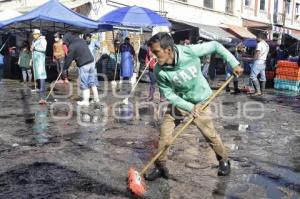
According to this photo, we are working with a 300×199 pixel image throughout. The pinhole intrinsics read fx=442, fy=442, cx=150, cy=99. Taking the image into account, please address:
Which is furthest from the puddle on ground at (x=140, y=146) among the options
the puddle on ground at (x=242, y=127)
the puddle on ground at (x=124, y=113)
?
the puddle on ground at (x=242, y=127)

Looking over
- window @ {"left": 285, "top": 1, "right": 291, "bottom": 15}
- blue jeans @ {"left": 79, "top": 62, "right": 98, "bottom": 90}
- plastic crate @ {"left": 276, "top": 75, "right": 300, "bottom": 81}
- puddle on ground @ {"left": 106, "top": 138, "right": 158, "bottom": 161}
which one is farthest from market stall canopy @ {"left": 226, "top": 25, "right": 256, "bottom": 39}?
puddle on ground @ {"left": 106, "top": 138, "right": 158, "bottom": 161}

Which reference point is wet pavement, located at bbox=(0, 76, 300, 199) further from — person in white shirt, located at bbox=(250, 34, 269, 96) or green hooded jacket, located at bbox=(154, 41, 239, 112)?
person in white shirt, located at bbox=(250, 34, 269, 96)

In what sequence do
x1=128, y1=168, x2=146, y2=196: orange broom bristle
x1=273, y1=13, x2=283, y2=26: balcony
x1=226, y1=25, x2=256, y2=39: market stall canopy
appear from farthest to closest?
1. x1=273, y1=13, x2=283, y2=26: balcony
2. x1=226, y1=25, x2=256, y2=39: market stall canopy
3. x1=128, y1=168, x2=146, y2=196: orange broom bristle

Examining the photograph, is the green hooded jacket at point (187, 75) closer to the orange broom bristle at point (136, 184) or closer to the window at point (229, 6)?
the orange broom bristle at point (136, 184)

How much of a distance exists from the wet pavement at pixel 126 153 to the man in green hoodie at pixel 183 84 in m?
0.32

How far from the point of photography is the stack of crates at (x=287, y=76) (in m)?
15.5

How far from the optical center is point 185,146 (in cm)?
673

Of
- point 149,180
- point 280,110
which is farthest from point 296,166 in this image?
point 280,110

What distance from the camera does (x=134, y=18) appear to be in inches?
578

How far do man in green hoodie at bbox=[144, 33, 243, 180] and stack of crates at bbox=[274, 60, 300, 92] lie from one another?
11082mm

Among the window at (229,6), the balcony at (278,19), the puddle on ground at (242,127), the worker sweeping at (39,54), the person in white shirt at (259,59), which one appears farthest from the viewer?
the balcony at (278,19)

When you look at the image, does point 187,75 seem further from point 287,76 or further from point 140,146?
point 287,76

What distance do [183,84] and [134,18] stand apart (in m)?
10.2

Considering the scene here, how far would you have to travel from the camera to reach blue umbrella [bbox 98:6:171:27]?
48.1 ft
